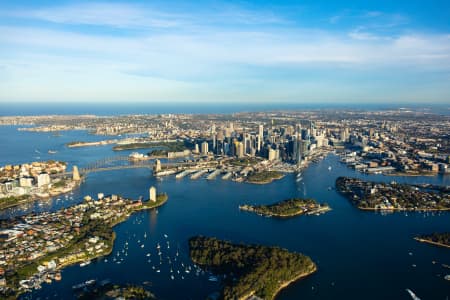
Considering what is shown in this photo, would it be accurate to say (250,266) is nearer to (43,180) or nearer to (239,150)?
(43,180)

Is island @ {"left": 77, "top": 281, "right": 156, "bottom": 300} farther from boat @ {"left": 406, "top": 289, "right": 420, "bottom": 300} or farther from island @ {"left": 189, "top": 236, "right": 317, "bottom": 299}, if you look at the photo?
boat @ {"left": 406, "top": 289, "right": 420, "bottom": 300}

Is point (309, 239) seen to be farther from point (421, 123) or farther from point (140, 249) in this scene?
point (421, 123)

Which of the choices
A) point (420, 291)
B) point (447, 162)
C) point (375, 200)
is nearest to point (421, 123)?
point (447, 162)

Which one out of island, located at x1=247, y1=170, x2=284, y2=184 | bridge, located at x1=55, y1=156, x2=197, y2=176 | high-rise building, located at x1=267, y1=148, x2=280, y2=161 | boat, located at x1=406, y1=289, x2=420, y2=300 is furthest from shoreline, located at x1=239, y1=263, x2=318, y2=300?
high-rise building, located at x1=267, y1=148, x2=280, y2=161

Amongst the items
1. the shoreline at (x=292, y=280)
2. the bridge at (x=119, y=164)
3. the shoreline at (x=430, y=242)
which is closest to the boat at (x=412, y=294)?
the shoreline at (x=292, y=280)

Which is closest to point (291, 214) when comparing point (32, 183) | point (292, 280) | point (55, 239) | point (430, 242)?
point (430, 242)

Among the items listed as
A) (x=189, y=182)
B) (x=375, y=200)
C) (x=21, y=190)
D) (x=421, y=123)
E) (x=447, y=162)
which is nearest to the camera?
(x=375, y=200)
